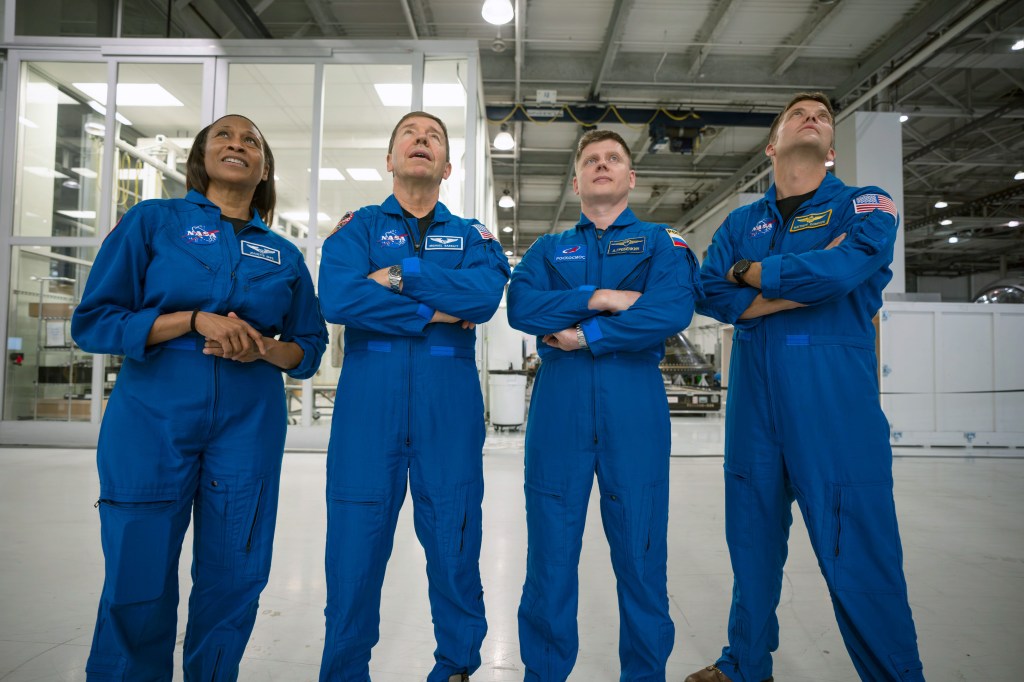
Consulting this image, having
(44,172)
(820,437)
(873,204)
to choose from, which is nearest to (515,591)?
(820,437)

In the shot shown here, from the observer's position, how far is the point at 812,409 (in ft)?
5.32

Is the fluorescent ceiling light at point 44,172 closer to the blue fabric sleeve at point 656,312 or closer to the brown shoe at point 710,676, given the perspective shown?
the blue fabric sleeve at point 656,312

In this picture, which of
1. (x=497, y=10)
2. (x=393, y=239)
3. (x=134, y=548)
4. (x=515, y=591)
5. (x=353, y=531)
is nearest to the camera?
(x=134, y=548)

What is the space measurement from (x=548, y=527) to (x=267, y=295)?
1.07m

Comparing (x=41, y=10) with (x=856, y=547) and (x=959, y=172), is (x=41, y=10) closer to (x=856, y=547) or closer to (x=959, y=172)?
(x=856, y=547)

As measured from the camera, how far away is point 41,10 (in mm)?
6398

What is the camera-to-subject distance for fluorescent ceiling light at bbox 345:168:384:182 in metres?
9.45

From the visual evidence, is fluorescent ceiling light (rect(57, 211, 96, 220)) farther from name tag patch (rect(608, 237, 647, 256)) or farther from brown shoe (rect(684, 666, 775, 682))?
brown shoe (rect(684, 666, 775, 682))

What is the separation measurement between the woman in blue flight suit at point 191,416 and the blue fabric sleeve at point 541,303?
723 mm

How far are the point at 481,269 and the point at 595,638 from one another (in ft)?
4.70

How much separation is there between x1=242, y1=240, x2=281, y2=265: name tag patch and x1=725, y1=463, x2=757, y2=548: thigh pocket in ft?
5.13

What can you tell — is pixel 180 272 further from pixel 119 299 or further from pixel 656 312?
pixel 656 312

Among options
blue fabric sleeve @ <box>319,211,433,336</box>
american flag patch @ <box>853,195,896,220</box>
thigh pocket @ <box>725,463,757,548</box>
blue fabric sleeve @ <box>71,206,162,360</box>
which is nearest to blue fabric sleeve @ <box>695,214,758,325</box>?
american flag patch @ <box>853,195,896,220</box>

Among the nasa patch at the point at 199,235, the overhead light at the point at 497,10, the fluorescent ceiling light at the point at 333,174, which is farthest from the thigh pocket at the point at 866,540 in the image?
the fluorescent ceiling light at the point at 333,174
